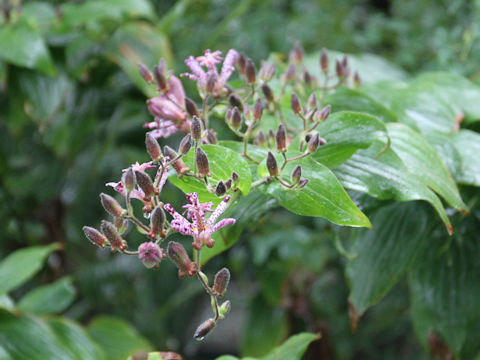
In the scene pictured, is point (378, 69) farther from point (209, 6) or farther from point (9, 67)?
point (9, 67)

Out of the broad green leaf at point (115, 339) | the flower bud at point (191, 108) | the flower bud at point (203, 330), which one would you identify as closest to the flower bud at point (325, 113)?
the flower bud at point (191, 108)

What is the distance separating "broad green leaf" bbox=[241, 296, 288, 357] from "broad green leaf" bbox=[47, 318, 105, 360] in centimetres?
46

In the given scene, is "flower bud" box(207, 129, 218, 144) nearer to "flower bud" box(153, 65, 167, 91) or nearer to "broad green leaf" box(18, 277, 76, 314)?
"flower bud" box(153, 65, 167, 91)

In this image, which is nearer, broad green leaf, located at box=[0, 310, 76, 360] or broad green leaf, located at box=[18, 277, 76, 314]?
broad green leaf, located at box=[0, 310, 76, 360]

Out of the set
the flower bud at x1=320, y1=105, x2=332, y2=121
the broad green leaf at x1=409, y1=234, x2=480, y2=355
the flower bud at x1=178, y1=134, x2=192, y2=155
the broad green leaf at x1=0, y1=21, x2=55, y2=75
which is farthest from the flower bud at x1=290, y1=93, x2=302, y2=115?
the broad green leaf at x1=0, y1=21, x2=55, y2=75

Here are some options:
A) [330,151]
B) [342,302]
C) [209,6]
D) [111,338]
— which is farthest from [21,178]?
[330,151]

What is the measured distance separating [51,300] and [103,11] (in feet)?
1.94

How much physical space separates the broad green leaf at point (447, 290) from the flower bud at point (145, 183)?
41 cm

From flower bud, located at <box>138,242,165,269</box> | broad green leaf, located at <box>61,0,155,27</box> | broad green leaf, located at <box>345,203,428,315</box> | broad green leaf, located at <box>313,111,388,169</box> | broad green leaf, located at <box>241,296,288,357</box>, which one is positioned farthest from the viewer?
broad green leaf, located at <box>241,296,288,357</box>

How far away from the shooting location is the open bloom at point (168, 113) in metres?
0.53

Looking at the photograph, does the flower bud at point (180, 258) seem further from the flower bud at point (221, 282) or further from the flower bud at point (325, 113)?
the flower bud at point (325, 113)

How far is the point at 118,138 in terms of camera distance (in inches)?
55.9

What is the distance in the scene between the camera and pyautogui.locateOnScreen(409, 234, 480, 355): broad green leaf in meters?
0.66

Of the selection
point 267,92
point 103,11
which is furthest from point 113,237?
point 103,11
